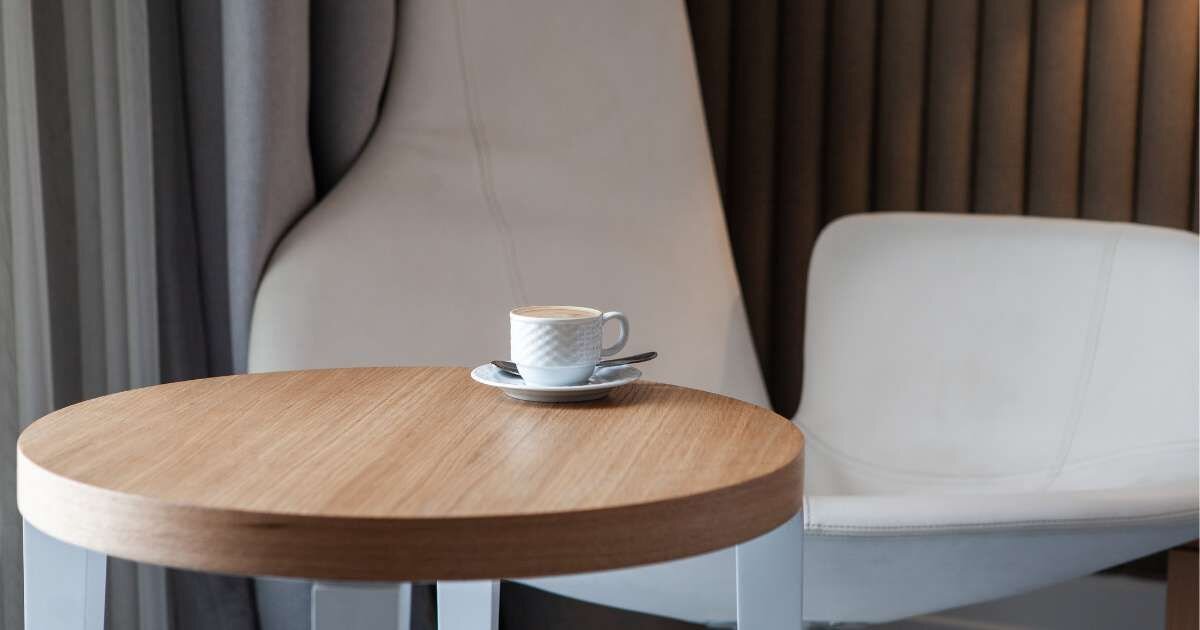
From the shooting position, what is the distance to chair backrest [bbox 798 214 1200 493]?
4.74ft

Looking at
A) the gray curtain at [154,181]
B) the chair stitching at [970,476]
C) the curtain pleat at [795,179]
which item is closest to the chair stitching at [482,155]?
the gray curtain at [154,181]

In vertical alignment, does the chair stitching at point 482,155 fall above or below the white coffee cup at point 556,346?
above

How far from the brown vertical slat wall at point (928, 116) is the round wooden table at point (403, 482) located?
1194 mm

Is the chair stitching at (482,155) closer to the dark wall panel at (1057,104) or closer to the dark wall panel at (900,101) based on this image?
the dark wall panel at (900,101)

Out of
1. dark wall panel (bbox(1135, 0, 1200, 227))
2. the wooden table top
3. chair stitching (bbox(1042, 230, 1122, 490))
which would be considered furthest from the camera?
dark wall panel (bbox(1135, 0, 1200, 227))

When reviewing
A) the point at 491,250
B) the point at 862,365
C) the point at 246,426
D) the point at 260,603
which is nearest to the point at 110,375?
the point at 260,603

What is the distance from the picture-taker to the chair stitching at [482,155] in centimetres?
156

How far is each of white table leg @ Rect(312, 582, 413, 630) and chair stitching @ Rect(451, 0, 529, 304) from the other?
93 centimetres

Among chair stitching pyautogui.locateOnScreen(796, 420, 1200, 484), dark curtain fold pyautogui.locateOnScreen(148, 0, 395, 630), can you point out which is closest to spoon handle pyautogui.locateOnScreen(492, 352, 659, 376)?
dark curtain fold pyautogui.locateOnScreen(148, 0, 395, 630)

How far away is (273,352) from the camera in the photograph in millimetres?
1242

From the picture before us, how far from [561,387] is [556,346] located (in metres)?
0.03

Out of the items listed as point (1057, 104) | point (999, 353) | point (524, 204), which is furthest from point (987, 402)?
point (524, 204)

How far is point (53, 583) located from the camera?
2.63 ft

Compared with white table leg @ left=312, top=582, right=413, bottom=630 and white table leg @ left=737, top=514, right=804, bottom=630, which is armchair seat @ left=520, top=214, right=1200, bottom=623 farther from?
white table leg @ left=312, top=582, right=413, bottom=630
